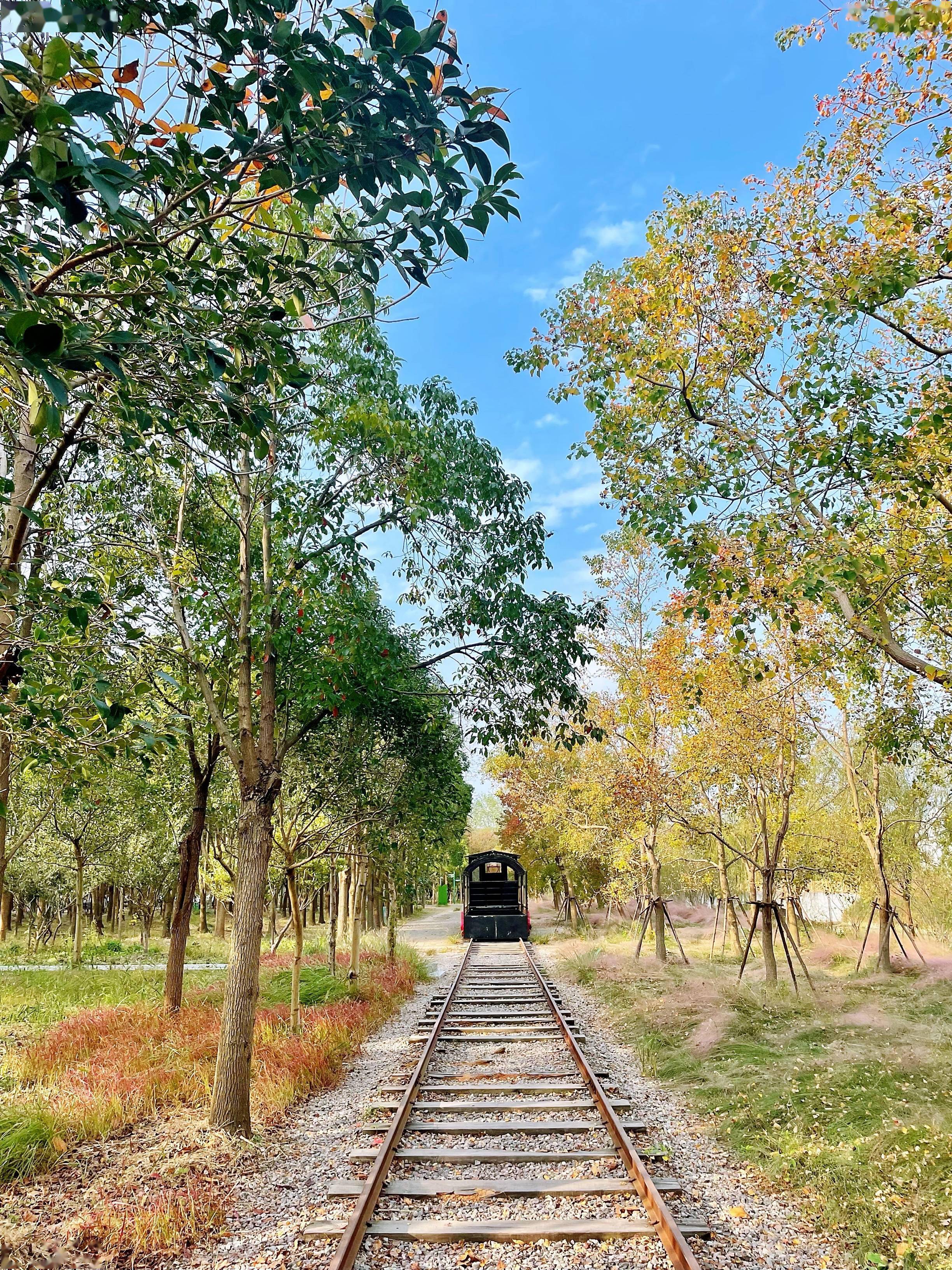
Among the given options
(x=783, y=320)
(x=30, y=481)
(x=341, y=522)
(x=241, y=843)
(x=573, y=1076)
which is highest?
→ (x=783, y=320)

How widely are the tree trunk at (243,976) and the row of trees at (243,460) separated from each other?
0.03m

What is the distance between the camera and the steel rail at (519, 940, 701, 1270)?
13.7 ft

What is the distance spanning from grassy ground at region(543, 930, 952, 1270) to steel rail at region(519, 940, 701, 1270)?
3.40 feet

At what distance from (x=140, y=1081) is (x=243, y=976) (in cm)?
186

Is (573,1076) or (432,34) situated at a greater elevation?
(432,34)

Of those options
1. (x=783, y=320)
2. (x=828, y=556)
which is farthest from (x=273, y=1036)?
(x=783, y=320)

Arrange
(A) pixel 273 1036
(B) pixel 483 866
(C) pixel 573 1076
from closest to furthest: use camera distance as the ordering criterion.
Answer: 1. (C) pixel 573 1076
2. (A) pixel 273 1036
3. (B) pixel 483 866

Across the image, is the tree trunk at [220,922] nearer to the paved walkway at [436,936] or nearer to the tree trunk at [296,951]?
the paved walkway at [436,936]

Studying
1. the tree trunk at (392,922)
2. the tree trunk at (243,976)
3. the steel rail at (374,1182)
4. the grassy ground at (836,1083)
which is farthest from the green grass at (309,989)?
the tree trunk at (243,976)

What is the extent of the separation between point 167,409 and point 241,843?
539cm

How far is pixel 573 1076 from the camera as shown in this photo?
8.48 m

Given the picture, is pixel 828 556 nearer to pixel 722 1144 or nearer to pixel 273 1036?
pixel 722 1144

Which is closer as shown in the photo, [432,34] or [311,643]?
[432,34]

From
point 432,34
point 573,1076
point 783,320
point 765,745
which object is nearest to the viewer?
point 432,34
